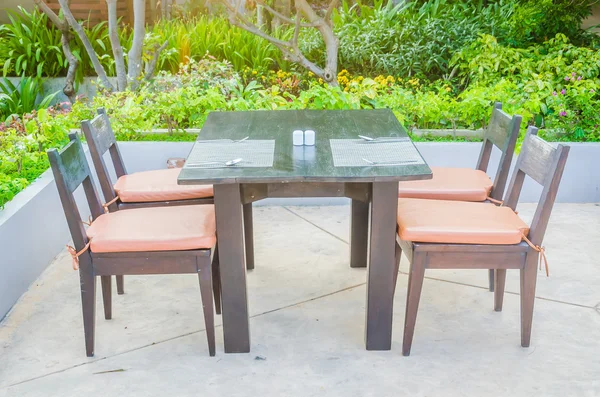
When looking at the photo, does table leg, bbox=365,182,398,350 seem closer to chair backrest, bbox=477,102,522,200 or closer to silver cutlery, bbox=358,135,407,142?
silver cutlery, bbox=358,135,407,142

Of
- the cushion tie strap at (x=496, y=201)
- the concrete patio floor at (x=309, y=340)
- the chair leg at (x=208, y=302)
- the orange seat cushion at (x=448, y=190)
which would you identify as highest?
the orange seat cushion at (x=448, y=190)

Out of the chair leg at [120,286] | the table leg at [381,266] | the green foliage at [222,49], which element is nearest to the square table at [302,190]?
the table leg at [381,266]

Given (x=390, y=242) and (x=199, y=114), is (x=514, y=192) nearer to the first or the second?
(x=390, y=242)

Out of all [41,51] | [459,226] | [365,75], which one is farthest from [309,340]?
[41,51]

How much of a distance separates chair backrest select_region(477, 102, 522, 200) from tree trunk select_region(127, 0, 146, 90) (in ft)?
10.2

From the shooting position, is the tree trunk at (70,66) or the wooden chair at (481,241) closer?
the wooden chair at (481,241)

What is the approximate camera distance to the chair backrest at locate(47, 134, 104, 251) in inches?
107

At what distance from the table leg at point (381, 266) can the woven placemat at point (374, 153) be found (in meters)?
0.12

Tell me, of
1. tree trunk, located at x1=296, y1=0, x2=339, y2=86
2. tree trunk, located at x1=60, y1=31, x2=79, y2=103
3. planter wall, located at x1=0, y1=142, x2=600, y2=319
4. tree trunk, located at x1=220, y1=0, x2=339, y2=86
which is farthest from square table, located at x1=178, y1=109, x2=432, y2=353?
tree trunk, located at x1=60, y1=31, x2=79, y2=103

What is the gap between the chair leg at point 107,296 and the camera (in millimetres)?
3221

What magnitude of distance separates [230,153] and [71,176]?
671 millimetres

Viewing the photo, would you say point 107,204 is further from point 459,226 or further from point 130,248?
point 459,226

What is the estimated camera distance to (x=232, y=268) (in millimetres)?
2918

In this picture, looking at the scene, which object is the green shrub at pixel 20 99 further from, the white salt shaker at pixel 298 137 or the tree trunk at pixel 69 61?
the white salt shaker at pixel 298 137
